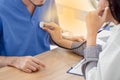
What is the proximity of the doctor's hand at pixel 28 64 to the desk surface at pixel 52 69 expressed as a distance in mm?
19

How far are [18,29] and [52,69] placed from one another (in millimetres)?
318

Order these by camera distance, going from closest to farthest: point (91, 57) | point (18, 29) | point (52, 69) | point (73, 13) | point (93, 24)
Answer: point (91, 57) → point (93, 24) → point (52, 69) → point (18, 29) → point (73, 13)

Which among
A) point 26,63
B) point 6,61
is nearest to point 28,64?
point 26,63

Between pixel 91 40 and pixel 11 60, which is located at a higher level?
pixel 91 40

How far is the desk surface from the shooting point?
3.43 feet

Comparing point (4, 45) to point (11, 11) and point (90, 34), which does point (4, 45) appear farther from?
point (90, 34)

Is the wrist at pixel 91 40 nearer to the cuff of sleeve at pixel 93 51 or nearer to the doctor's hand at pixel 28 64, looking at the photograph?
the cuff of sleeve at pixel 93 51

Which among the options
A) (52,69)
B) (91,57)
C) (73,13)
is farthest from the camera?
(73,13)

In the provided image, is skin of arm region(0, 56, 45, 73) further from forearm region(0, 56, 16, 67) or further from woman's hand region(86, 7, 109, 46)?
woman's hand region(86, 7, 109, 46)

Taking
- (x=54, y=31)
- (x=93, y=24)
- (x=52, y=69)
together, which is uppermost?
(x=93, y=24)

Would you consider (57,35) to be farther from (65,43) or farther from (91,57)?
(91,57)

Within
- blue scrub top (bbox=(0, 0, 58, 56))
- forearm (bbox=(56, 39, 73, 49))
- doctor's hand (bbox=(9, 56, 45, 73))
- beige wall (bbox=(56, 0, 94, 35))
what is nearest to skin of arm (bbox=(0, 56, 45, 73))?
doctor's hand (bbox=(9, 56, 45, 73))

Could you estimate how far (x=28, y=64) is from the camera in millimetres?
1119

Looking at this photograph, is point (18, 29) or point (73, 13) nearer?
point (18, 29)
